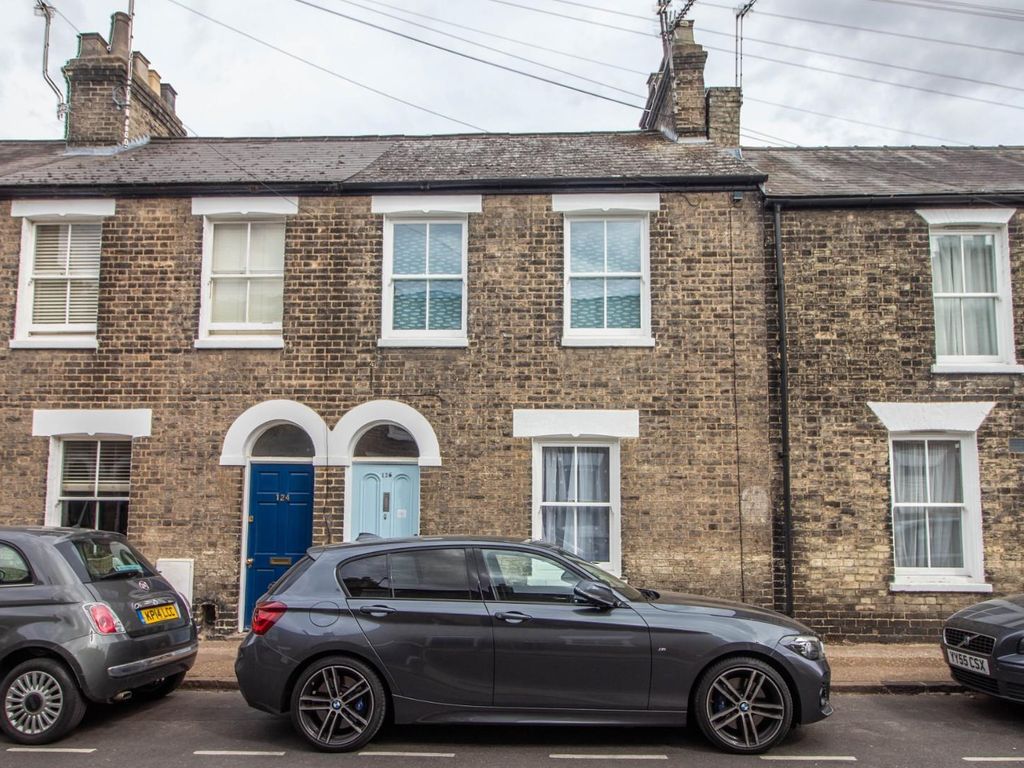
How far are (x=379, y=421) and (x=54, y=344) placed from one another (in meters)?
4.35

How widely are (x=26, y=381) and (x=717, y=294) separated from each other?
8910 millimetres

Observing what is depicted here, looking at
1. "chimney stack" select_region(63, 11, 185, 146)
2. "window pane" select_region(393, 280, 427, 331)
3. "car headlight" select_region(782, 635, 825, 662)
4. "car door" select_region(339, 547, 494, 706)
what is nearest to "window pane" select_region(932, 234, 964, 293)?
"car headlight" select_region(782, 635, 825, 662)

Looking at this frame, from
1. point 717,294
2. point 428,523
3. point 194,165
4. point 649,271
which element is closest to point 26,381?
point 194,165

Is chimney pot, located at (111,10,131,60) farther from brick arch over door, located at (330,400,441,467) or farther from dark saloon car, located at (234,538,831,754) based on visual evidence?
dark saloon car, located at (234,538,831,754)

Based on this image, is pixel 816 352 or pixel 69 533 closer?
pixel 69 533

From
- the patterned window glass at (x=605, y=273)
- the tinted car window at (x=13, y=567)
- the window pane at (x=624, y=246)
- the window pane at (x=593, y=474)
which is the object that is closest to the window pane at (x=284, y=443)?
the window pane at (x=593, y=474)

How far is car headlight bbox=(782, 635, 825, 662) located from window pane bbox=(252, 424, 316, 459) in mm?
6645

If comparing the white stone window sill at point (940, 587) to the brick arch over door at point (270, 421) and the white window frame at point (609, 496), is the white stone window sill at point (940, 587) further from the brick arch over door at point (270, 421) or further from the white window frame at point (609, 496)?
the brick arch over door at point (270, 421)

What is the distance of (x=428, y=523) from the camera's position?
425 inches

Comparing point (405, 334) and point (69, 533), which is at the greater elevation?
point (405, 334)

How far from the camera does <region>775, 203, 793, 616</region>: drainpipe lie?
1063 cm

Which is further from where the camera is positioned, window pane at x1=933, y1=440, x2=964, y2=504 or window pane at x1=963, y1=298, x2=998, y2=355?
window pane at x1=963, y1=298, x2=998, y2=355

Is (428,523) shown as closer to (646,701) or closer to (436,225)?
(436,225)

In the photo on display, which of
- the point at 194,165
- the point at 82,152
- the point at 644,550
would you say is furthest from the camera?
the point at 82,152
